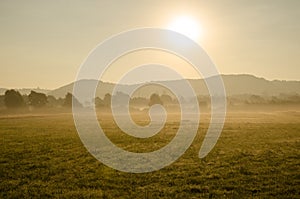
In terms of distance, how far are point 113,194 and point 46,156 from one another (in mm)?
12583

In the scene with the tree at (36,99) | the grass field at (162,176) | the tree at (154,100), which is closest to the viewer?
Result: the grass field at (162,176)

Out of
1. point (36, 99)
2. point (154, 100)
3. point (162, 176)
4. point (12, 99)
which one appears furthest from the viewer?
point (154, 100)

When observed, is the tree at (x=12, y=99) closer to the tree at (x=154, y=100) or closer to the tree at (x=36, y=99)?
the tree at (x=36, y=99)

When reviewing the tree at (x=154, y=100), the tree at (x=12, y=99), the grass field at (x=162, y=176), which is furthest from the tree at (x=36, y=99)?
the grass field at (x=162, y=176)

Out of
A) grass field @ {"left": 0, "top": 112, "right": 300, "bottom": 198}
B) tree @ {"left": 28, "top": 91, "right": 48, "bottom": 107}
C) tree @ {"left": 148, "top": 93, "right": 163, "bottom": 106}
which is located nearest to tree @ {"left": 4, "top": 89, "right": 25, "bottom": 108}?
tree @ {"left": 28, "top": 91, "right": 48, "bottom": 107}

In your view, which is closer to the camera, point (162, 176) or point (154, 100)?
point (162, 176)

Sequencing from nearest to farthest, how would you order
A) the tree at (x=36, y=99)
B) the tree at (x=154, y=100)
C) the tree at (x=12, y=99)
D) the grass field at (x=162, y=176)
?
the grass field at (x=162, y=176), the tree at (x=12, y=99), the tree at (x=36, y=99), the tree at (x=154, y=100)

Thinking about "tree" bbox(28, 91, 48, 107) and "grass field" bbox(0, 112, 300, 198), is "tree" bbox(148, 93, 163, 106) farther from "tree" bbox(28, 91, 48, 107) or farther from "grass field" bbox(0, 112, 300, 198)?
"grass field" bbox(0, 112, 300, 198)

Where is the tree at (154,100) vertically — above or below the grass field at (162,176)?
above

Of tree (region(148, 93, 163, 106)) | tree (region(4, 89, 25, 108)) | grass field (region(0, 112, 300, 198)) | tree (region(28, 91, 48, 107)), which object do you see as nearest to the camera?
grass field (region(0, 112, 300, 198))

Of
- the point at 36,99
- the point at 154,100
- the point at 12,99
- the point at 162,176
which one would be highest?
the point at 154,100

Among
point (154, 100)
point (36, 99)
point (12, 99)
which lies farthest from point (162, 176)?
point (154, 100)

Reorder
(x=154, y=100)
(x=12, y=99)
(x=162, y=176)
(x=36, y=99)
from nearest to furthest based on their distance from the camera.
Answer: (x=162, y=176)
(x=12, y=99)
(x=36, y=99)
(x=154, y=100)

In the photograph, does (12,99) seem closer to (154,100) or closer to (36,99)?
(36,99)
